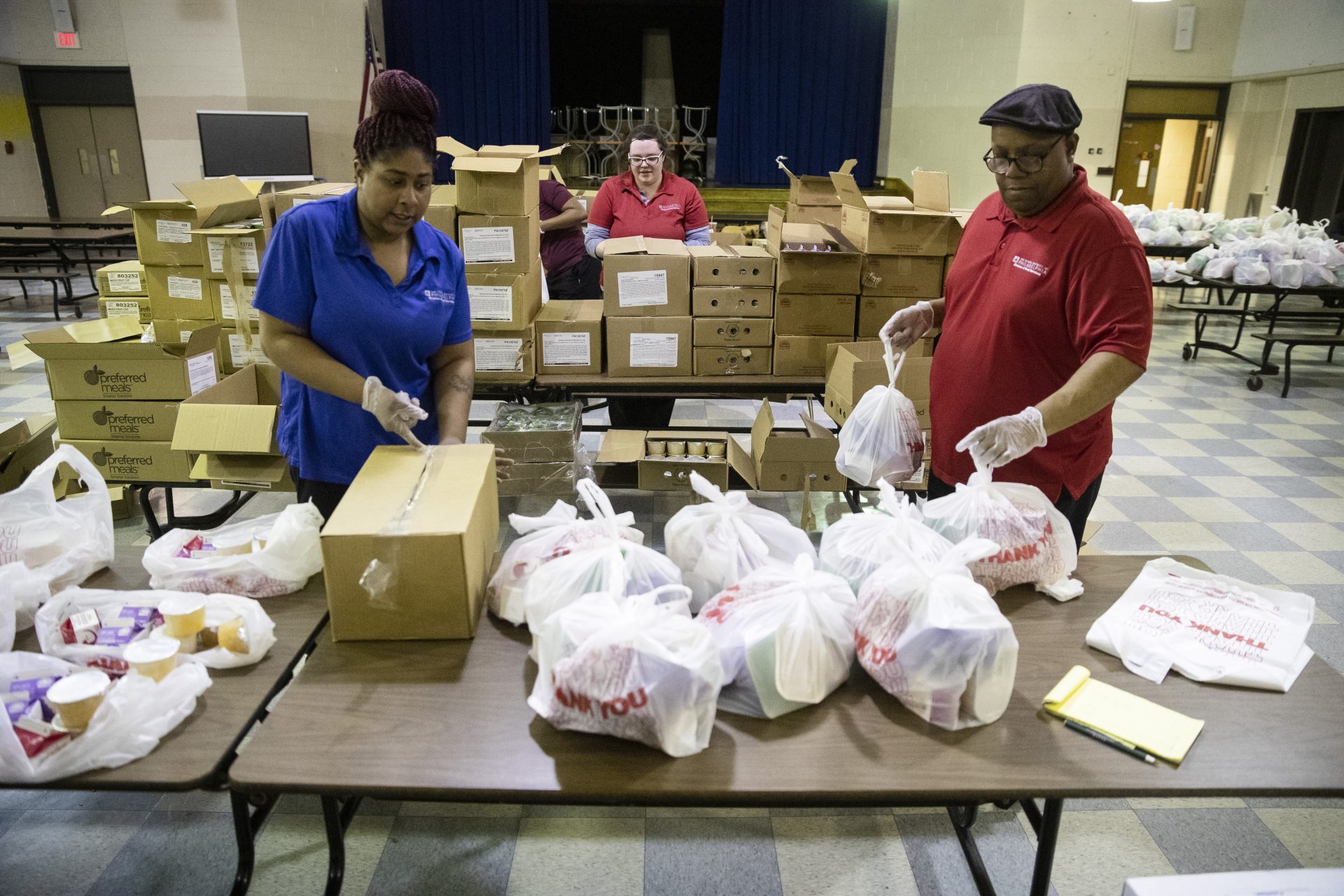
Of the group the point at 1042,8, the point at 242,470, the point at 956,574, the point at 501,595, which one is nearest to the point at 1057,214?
the point at 956,574

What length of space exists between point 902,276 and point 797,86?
743cm

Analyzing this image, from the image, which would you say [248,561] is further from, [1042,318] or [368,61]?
[368,61]

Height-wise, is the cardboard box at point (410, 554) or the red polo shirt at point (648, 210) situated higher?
the red polo shirt at point (648, 210)

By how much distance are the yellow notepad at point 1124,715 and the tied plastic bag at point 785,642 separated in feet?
1.04

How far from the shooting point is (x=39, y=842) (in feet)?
6.06

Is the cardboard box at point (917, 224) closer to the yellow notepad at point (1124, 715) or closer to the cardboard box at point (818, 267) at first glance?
the cardboard box at point (818, 267)

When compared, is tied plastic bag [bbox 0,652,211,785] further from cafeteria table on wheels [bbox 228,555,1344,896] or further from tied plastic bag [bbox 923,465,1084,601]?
tied plastic bag [bbox 923,465,1084,601]

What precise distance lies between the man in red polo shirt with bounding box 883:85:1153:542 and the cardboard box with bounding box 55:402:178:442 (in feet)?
8.38

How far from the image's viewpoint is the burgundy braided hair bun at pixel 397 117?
1.53 meters

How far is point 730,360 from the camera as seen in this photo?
3229 mm

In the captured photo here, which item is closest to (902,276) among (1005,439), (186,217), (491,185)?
(491,185)

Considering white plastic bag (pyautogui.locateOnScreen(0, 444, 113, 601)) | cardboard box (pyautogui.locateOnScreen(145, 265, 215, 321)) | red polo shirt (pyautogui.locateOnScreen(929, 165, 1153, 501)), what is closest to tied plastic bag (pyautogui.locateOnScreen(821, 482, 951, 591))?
red polo shirt (pyautogui.locateOnScreen(929, 165, 1153, 501))

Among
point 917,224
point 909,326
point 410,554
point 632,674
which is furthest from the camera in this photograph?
point 917,224

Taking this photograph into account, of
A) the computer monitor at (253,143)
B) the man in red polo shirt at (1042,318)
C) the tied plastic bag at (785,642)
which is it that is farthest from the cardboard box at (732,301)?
the computer monitor at (253,143)
